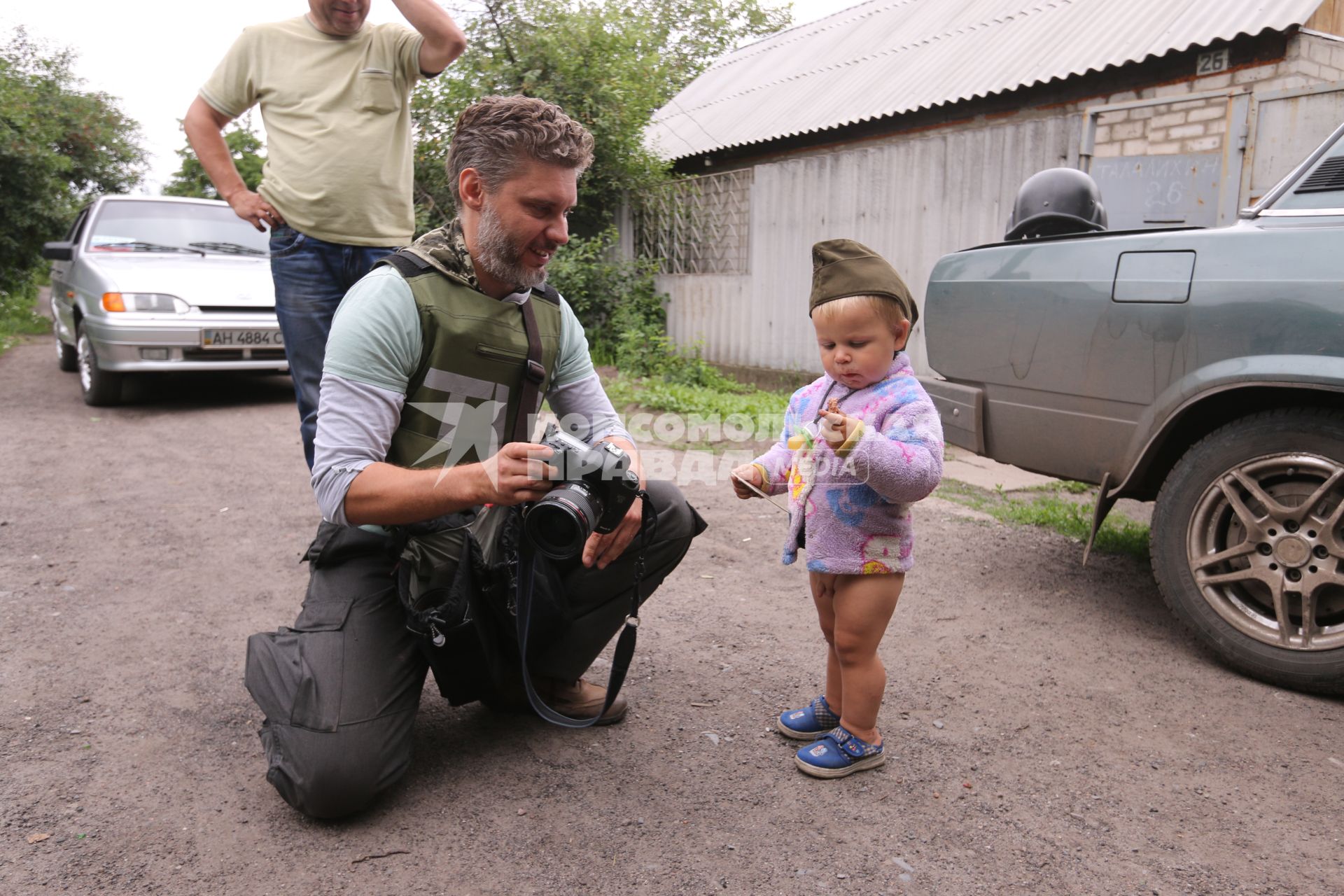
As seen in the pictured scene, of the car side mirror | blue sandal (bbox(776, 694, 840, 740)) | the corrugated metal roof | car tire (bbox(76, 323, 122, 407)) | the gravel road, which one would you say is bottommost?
the gravel road

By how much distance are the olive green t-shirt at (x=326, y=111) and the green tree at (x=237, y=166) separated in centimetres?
2105

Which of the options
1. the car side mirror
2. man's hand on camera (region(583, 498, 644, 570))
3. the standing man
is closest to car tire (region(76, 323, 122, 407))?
A: the car side mirror

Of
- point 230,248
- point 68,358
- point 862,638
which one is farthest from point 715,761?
point 68,358

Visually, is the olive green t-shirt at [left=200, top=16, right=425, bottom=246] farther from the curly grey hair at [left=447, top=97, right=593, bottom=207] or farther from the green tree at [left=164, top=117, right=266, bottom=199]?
the green tree at [left=164, top=117, right=266, bottom=199]

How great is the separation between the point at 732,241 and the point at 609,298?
1.78 metres

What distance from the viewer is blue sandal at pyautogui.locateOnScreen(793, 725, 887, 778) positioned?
2.30m

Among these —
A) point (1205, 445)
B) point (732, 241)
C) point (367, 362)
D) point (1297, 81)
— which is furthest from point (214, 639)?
point (732, 241)

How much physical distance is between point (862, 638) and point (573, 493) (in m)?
0.82

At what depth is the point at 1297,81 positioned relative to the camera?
5.75m

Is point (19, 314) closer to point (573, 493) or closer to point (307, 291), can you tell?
A: point (307, 291)

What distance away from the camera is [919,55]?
9.14 meters

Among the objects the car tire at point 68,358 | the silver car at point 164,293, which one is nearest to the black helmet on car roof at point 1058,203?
the silver car at point 164,293

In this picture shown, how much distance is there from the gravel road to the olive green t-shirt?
4.91 feet

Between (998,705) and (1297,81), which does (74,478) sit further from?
(1297,81)
